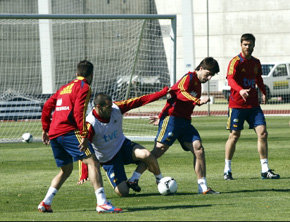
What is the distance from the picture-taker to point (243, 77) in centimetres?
1104

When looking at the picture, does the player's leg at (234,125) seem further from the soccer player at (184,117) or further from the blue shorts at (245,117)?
the soccer player at (184,117)

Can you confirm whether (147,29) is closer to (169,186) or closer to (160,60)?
(160,60)

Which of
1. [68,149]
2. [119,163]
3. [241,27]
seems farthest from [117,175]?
[241,27]

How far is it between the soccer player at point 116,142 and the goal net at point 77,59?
27.8 feet

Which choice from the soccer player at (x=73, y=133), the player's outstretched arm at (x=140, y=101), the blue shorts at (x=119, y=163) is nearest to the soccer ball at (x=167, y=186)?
the blue shorts at (x=119, y=163)

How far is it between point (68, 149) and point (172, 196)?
69.2 inches

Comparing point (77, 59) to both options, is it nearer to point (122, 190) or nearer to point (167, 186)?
point (122, 190)

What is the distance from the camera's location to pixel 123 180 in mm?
9578

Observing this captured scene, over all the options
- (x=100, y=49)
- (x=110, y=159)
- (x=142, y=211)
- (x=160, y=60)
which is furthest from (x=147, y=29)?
(x=142, y=211)

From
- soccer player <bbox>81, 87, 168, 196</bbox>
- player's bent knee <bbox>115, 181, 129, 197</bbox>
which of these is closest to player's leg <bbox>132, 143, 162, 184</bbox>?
soccer player <bbox>81, 87, 168, 196</bbox>

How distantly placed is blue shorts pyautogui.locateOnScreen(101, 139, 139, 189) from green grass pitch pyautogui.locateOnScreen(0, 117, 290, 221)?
0.75 feet

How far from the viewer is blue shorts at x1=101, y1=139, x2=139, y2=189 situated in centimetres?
947

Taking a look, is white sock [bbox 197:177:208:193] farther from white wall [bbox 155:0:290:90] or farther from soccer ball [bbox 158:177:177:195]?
white wall [bbox 155:0:290:90]

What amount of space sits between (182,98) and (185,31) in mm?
13444
